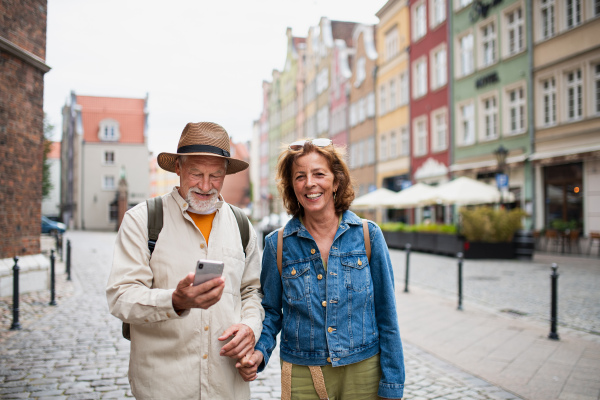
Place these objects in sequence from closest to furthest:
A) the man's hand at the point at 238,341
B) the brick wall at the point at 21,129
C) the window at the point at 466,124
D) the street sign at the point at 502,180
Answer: the man's hand at the point at 238,341, the brick wall at the point at 21,129, the street sign at the point at 502,180, the window at the point at 466,124

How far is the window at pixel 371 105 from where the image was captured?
33.8 metres

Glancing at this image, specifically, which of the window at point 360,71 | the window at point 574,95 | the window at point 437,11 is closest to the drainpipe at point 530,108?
the window at point 574,95

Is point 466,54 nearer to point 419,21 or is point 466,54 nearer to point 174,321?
point 419,21

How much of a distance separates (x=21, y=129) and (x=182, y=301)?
8620 mm

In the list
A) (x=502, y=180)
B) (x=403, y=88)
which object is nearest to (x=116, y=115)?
(x=403, y=88)

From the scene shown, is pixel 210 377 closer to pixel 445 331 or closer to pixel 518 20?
pixel 445 331

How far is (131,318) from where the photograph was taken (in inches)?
84.1

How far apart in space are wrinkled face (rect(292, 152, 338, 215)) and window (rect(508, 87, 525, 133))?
20.0m

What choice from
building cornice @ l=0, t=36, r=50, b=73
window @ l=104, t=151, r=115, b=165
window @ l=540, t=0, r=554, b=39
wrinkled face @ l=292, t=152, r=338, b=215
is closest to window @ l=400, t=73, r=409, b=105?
window @ l=540, t=0, r=554, b=39

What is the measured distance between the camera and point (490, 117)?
22719 mm

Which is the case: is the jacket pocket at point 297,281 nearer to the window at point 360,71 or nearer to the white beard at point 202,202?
the white beard at point 202,202

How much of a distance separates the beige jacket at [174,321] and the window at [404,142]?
91.1 feet

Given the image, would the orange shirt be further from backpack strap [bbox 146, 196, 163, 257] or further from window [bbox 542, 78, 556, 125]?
window [bbox 542, 78, 556, 125]

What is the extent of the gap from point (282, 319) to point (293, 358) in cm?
24
